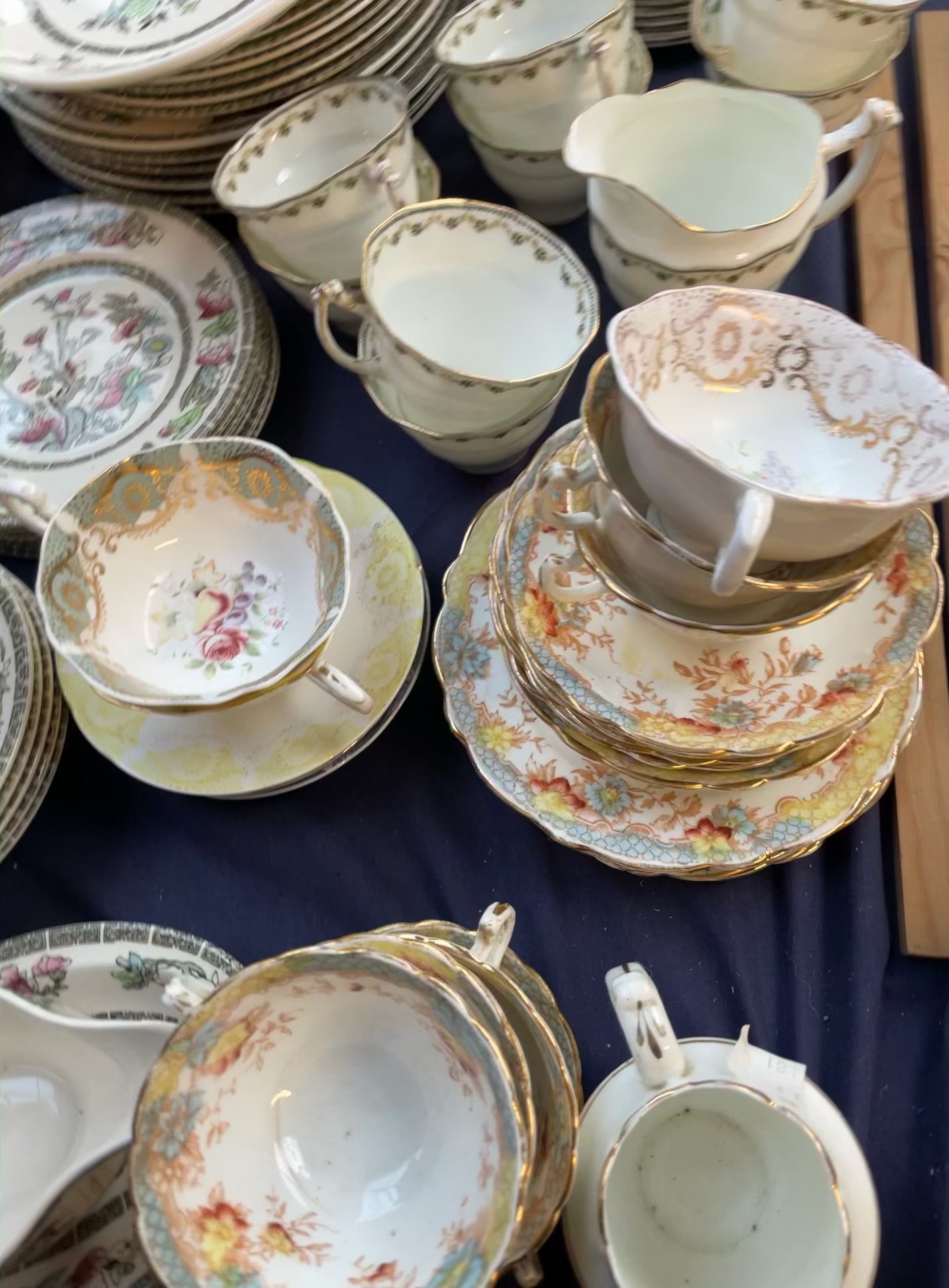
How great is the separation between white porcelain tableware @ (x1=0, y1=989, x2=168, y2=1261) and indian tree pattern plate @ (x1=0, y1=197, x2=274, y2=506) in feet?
1.28

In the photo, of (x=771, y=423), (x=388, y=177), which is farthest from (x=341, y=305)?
(x=771, y=423)

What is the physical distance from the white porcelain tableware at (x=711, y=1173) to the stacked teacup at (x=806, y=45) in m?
0.68

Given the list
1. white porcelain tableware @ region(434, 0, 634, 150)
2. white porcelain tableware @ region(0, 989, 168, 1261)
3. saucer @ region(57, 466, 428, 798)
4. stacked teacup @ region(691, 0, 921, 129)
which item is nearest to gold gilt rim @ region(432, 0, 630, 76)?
white porcelain tableware @ region(434, 0, 634, 150)

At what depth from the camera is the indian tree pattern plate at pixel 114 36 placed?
605mm

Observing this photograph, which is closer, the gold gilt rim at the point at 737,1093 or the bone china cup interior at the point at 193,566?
the gold gilt rim at the point at 737,1093

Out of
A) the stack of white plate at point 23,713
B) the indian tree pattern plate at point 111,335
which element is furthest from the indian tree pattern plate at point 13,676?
the indian tree pattern plate at point 111,335

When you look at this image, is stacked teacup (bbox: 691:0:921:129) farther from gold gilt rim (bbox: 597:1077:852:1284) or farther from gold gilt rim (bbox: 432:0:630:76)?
gold gilt rim (bbox: 597:1077:852:1284)

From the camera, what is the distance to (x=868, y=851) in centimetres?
59

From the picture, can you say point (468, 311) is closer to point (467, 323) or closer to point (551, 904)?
point (467, 323)

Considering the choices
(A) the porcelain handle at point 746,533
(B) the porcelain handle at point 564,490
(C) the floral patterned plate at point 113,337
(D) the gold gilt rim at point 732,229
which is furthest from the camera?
(C) the floral patterned plate at point 113,337

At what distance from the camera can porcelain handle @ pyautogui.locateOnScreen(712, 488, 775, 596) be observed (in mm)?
369

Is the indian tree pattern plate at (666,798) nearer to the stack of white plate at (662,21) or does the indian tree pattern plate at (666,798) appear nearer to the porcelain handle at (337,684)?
the porcelain handle at (337,684)

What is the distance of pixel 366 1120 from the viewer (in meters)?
0.52

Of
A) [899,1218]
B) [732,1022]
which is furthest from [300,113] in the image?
[899,1218]
